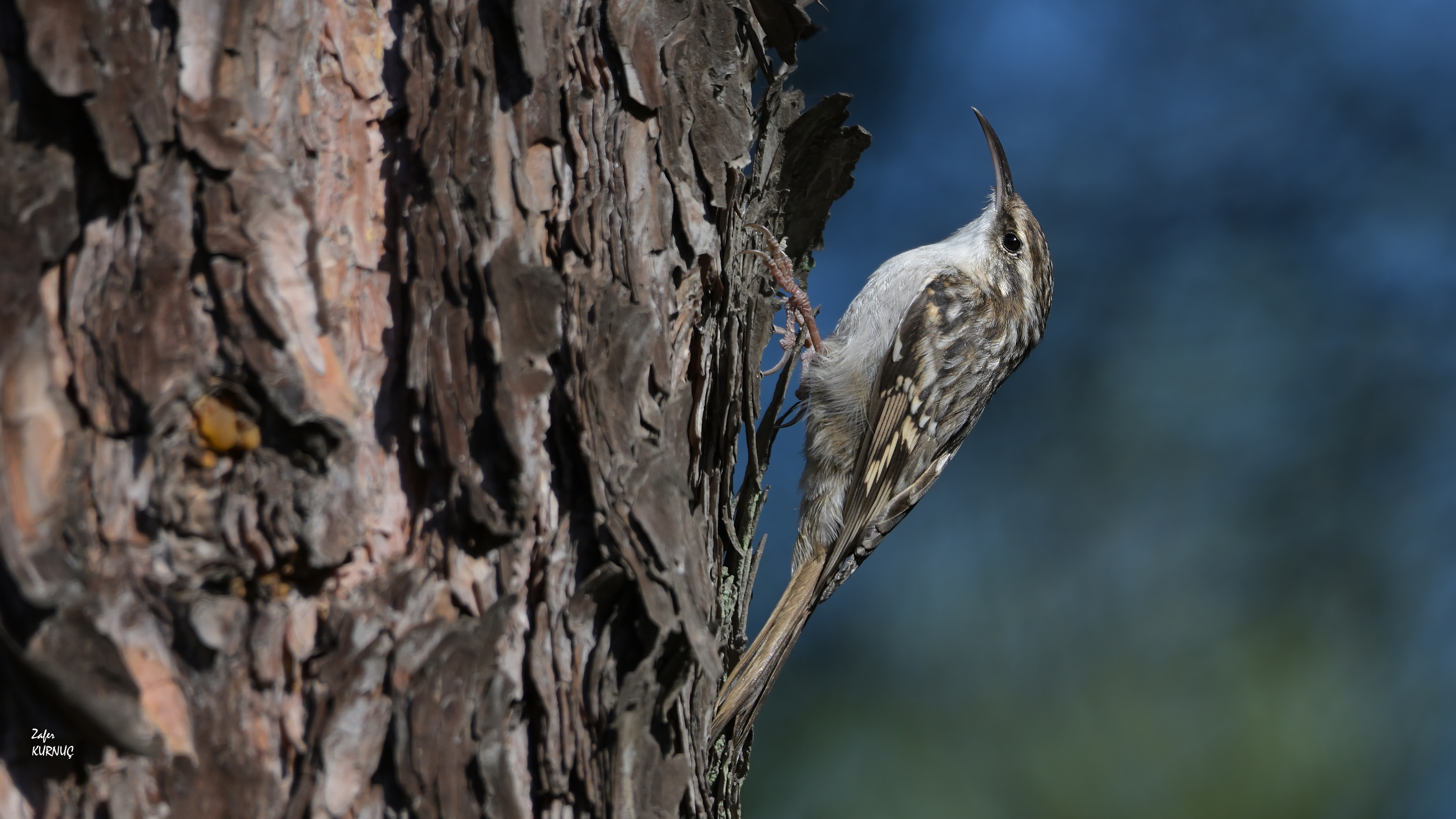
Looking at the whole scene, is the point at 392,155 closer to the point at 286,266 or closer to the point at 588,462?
the point at 286,266

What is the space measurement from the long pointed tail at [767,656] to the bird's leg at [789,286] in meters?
0.63

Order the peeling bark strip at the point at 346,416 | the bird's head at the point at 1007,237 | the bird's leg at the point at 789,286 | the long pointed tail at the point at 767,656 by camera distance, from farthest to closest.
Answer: the bird's head at the point at 1007,237, the bird's leg at the point at 789,286, the long pointed tail at the point at 767,656, the peeling bark strip at the point at 346,416

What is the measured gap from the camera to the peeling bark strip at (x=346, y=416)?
0.88 meters

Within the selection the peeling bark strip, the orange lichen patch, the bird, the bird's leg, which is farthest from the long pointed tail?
the orange lichen patch

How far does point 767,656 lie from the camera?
1979 millimetres

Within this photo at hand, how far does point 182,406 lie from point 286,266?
0.17 metres

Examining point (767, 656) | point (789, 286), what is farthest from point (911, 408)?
point (767, 656)

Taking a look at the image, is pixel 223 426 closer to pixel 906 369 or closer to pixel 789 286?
pixel 789 286

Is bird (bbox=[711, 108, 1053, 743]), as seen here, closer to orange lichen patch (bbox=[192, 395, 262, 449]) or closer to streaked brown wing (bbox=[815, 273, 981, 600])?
streaked brown wing (bbox=[815, 273, 981, 600])

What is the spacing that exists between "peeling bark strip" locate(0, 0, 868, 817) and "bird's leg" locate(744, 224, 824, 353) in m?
0.66

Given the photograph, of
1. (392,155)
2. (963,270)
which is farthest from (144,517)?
(963,270)

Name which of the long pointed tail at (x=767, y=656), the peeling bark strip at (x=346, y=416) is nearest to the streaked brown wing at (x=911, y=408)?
the long pointed tail at (x=767, y=656)

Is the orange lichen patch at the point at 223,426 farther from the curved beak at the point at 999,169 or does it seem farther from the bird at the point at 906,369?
the curved beak at the point at 999,169

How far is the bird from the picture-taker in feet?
8.36
